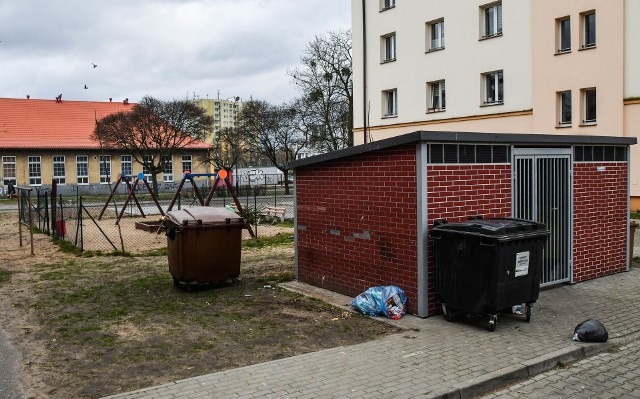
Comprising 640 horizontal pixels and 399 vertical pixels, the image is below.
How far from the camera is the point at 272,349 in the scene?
6422mm

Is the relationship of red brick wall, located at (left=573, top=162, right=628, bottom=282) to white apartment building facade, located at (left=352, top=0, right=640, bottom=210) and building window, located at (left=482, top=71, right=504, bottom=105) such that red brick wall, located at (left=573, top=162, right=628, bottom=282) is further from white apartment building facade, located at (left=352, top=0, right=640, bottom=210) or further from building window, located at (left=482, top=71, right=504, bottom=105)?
building window, located at (left=482, top=71, right=504, bottom=105)

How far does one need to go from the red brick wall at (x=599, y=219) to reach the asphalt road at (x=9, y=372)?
7.91m

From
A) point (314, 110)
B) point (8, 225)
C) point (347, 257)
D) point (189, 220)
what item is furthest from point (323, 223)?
point (314, 110)

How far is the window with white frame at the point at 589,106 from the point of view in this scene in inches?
960

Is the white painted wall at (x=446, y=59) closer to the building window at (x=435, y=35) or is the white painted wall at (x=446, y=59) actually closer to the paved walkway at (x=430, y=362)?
the building window at (x=435, y=35)

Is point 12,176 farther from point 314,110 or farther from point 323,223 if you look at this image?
point 323,223

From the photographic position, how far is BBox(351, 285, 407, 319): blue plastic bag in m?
7.59

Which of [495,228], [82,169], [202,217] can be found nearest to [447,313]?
[495,228]

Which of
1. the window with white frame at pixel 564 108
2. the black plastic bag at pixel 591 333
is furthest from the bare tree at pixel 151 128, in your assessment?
the black plastic bag at pixel 591 333

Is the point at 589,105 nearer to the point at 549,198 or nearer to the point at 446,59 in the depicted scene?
the point at 446,59

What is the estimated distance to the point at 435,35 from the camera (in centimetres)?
3062

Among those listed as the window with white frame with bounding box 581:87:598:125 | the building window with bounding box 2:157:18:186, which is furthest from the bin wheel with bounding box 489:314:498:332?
the building window with bounding box 2:157:18:186

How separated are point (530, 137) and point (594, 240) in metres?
2.64

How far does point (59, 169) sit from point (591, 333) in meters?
55.0
